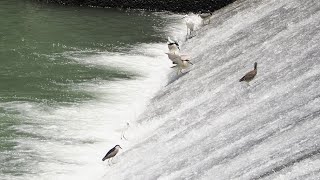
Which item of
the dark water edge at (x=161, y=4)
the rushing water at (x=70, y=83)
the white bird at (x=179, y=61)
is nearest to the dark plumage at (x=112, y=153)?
the rushing water at (x=70, y=83)

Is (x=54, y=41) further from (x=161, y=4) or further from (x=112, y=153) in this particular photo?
(x=112, y=153)

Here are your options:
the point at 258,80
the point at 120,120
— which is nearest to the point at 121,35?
the point at 120,120

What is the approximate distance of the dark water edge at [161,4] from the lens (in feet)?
67.4

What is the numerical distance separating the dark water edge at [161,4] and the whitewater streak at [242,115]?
7.89 meters

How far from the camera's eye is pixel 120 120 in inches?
388

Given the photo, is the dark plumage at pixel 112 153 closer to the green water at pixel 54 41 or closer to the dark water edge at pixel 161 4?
the green water at pixel 54 41

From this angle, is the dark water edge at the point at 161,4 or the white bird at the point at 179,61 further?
the dark water edge at the point at 161,4

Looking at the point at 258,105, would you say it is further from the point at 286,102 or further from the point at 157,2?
the point at 157,2

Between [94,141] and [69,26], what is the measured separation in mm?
9868

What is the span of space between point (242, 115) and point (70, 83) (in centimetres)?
527

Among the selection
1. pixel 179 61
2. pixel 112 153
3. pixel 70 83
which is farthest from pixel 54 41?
pixel 112 153

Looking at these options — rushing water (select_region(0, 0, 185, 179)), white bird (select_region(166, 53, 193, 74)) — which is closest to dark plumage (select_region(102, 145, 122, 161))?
rushing water (select_region(0, 0, 185, 179))

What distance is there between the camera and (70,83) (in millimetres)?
12031

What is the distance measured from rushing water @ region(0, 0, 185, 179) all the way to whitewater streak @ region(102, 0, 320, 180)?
58cm
